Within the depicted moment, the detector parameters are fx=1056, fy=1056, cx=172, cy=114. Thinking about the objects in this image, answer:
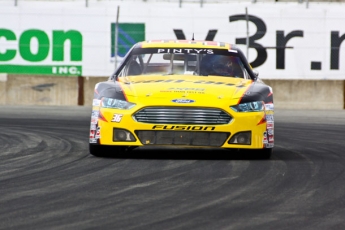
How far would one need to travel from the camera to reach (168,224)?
6750mm

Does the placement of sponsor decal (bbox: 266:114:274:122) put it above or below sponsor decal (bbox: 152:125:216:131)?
above

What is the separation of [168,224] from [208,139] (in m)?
4.38

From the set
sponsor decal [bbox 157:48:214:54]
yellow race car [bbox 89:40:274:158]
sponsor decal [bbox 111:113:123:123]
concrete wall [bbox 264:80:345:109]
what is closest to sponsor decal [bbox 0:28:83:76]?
concrete wall [bbox 264:80:345:109]

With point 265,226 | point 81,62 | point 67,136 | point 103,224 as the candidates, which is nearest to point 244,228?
point 265,226

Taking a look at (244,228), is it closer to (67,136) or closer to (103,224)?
(103,224)

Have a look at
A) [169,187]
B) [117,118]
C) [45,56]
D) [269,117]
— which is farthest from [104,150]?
[45,56]

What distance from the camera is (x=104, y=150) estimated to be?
37.7 ft

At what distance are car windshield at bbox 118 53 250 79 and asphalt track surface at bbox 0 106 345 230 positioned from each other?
0.94m

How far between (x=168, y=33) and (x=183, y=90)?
18739 millimetres

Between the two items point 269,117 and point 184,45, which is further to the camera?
point 184,45

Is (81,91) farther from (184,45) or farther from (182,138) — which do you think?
(182,138)

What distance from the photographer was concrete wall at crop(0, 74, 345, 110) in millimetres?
25625

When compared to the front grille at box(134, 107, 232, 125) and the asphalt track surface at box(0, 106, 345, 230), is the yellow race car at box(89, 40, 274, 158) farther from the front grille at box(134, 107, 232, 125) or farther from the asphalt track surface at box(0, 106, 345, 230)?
the asphalt track surface at box(0, 106, 345, 230)

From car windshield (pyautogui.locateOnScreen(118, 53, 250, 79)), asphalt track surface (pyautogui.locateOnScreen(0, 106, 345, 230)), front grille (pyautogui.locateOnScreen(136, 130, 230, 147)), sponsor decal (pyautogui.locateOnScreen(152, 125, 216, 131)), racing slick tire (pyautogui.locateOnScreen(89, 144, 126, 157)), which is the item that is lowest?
asphalt track surface (pyautogui.locateOnScreen(0, 106, 345, 230))
